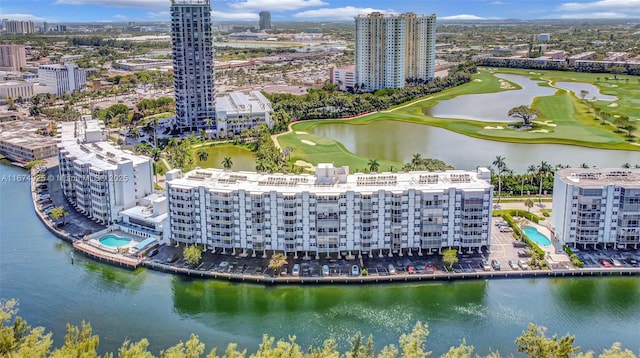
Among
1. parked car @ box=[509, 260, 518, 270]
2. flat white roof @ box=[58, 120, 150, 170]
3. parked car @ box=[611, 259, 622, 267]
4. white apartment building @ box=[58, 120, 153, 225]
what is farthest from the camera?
flat white roof @ box=[58, 120, 150, 170]

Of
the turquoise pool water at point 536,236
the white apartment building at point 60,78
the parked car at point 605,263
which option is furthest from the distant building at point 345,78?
the parked car at point 605,263

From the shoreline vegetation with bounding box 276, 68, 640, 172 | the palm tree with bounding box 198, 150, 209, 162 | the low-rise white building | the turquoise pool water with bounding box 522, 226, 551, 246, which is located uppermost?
the shoreline vegetation with bounding box 276, 68, 640, 172

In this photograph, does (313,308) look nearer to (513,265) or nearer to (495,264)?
(495,264)

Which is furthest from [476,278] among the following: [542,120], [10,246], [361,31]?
[361,31]

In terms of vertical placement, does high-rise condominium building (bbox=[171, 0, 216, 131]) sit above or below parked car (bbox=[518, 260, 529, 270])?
above

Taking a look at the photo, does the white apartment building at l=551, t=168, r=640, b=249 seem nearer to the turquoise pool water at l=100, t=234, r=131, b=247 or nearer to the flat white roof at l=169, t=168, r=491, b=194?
the flat white roof at l=169, t=168, r=491, b=194

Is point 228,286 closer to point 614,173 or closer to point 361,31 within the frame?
point 614,173

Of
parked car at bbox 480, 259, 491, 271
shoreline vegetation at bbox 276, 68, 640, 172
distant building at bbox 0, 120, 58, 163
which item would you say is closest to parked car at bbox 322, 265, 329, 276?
parked car at bbox 480, 259, 491, 271

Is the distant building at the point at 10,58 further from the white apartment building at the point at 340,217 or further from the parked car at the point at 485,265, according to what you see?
the parked car at the point at 485,265
